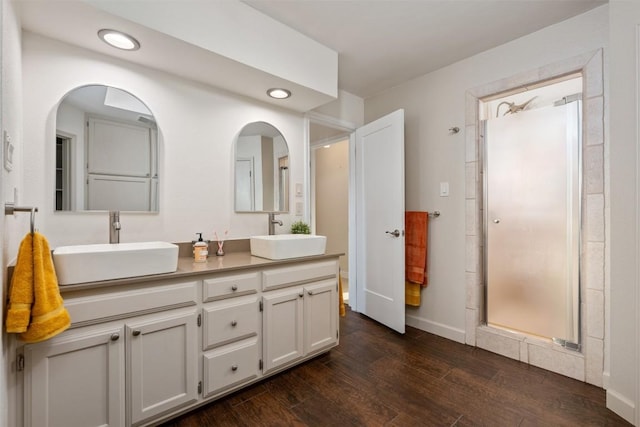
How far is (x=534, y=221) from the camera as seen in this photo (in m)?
2.19

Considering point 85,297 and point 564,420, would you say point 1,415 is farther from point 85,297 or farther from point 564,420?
point 564,420

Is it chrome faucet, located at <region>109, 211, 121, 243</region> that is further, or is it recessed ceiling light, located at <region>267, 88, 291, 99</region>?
recessed ceiling light, located at <region>267, 88, 291, 99</region>

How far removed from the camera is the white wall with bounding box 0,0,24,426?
3.33 ft

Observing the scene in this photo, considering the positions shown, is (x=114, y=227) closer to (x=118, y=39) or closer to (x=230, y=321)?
(x=230, y=321)

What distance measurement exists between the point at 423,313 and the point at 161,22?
9.57 ft

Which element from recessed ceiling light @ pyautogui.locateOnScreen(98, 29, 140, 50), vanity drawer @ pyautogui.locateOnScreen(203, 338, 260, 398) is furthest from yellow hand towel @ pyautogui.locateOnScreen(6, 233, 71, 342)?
recessed ceiling light @ pyautogui.locateOnScreen(98, 29, 140, 50)

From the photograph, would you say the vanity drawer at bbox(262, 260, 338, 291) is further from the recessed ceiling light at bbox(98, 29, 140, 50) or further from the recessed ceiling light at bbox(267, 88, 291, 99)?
the recessed ceiling light at bbox(98, 29, 140, 50)

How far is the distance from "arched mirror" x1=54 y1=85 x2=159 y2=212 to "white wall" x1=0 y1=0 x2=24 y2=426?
21cm

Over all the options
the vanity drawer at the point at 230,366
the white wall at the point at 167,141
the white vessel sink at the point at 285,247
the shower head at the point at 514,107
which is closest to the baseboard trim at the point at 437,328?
Result: the white vessel sink at the point at 285,247

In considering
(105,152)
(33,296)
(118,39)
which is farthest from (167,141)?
(33,296)

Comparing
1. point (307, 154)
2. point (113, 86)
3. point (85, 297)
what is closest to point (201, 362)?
point (85, 297)

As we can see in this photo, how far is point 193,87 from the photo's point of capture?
6.82ft

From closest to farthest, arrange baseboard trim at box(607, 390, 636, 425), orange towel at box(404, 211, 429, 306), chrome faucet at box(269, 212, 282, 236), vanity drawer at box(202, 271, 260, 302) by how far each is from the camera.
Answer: baseboard trim at box(607, 390, 636, 425)
vanity drawer at box(202, 271, 260, 302)
chrome faucet at box(269, 212, 282, 236)
orange towel at box(404, 211, 429, 306)

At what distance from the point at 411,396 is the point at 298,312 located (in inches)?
33.2
